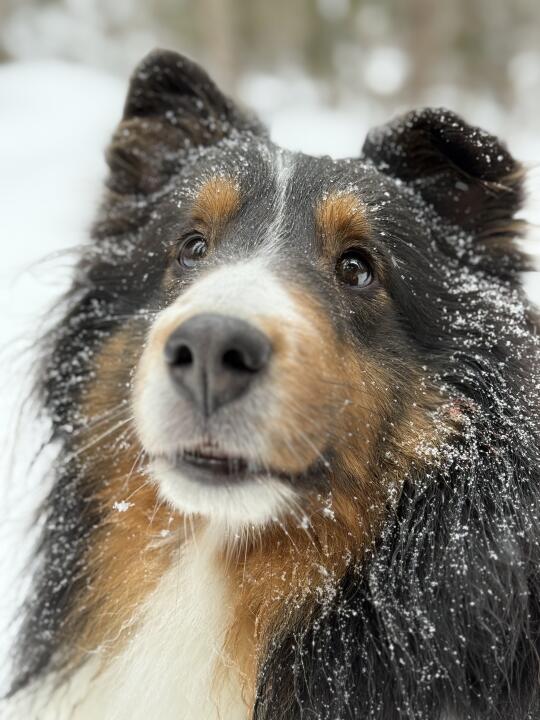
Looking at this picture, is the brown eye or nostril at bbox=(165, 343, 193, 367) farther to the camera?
the brown eye

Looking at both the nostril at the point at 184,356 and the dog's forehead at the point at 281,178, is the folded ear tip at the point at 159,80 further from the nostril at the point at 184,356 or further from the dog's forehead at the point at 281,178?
the nostril at the point at 184,356

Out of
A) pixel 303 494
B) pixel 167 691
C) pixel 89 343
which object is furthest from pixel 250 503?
pixel 89 343

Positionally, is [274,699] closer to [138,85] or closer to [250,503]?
[250,503]

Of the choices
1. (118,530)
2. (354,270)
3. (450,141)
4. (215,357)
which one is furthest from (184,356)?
(450,141)

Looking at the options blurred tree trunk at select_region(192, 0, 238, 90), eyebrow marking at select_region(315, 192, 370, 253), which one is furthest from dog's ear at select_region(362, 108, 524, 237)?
blurred tree trunk at select_region(192, 0, 238, 90)

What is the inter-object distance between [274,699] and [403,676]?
0.44m

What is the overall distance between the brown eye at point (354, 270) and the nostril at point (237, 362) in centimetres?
83

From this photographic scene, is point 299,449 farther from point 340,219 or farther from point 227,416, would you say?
point 340,219

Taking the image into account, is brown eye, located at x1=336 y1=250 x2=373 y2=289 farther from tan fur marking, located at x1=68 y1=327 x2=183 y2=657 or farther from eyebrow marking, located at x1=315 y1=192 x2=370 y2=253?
A: tan fur marking, located at x1=68 y1=327 x2=183 y2=657

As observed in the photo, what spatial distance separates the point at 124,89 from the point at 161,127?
572 centimetres

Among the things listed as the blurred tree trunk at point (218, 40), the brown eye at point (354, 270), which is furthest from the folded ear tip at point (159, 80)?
the blurred tree trunk at point (218, 40)

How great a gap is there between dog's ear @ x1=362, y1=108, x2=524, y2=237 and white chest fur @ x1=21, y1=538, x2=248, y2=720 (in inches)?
69.0

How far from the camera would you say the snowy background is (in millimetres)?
4133

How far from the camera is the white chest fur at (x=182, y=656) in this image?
2.87m
